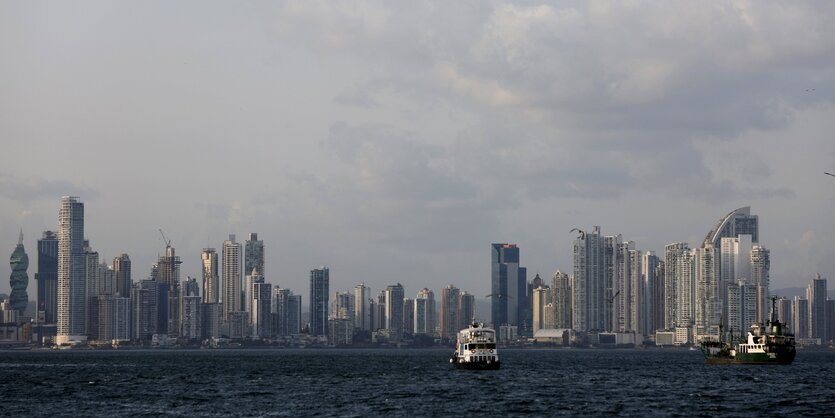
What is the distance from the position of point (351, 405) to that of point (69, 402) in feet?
123

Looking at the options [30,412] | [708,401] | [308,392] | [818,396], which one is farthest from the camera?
[308,392]

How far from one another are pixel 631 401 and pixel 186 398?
57.6 m

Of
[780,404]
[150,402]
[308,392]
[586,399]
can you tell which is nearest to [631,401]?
[586,399]

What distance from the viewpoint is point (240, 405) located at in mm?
149875

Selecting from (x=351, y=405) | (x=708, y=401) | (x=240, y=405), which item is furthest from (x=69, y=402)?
(x=708, y=401)

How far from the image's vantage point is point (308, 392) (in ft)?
584

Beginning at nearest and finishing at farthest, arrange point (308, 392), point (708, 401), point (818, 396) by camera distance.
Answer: point (708, 401) < point (818, 396) < point (308, 392)

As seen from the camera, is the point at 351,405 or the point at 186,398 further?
the point at 186,398

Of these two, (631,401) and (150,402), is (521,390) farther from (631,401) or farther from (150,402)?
(150,402)

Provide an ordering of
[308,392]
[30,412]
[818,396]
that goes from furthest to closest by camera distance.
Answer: [308,392]
[818,396]
[30,412]

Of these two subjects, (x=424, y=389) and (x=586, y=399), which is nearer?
(x=586, y=399)

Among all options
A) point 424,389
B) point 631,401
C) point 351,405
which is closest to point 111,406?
point 351,405

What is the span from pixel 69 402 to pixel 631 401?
71243 mm

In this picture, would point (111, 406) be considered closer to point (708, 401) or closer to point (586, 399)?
point (586, 399)
